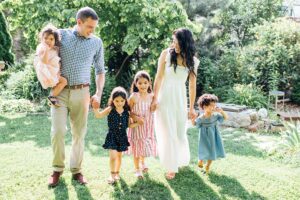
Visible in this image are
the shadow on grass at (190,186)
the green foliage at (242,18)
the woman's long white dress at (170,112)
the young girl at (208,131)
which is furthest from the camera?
the green foliage at (242,18)

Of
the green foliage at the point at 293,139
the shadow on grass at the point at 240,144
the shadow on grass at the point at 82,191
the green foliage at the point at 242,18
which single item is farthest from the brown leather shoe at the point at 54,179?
the green foliage at the point at 242,18

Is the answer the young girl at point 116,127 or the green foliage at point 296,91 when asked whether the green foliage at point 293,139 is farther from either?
the green foliage at point 296,91

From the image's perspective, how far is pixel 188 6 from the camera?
41.0 feet

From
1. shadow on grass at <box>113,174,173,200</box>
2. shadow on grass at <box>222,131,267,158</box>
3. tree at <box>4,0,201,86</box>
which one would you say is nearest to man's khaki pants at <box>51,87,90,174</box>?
shadow on grass at <box>113,174,173,200</box>

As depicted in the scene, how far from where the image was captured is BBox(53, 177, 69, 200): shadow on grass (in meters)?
4.25

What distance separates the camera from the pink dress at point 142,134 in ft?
16.0

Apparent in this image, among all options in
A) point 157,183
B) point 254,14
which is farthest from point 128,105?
→ point 254,14

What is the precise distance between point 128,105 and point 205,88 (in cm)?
621

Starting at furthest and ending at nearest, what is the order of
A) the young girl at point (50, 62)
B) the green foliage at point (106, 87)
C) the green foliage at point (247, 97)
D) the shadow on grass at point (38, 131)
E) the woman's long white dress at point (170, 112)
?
the green foliage at point (106, 87)
the green foliage at point (247, 97)
the shadow on grass at point (38, 131)
the woman's long white dress at point (170, 112)
the young girl at point (50, 62)

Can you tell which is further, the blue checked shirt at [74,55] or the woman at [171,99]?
the woman at [171,99]

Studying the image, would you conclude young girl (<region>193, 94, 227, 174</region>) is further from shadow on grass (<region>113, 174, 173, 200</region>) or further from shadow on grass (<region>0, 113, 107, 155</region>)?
shadow on grass (<region>0, 113, 107, 155</region>)

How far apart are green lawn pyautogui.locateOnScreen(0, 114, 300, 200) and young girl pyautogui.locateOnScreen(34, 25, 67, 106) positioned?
3.29 ft

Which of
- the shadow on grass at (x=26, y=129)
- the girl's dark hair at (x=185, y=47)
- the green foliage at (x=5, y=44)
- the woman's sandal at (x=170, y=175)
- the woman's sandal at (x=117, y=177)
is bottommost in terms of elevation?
the woman's sandal at (x=170, y=175)

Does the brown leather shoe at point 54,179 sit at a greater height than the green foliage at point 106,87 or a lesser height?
lesser
